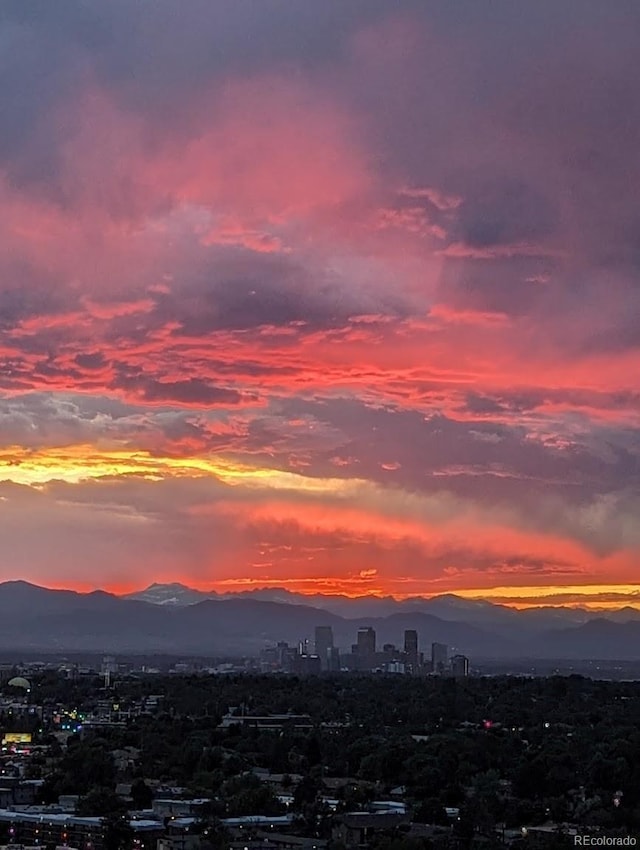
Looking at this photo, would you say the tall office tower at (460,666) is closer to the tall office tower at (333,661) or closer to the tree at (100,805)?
the tall office tower at (333,661)

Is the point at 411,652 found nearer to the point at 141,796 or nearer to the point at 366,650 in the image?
the point at 366,650

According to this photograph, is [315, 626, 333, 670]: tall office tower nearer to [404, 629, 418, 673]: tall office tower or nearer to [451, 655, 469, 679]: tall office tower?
[404, 629, 418, 673]: tall office tower

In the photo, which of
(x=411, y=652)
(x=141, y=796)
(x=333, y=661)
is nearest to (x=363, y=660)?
(x=411, y=652)

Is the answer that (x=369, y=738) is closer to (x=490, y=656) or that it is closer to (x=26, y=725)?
(x=26, y=725)

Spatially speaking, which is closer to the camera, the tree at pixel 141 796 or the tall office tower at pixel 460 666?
the tree at pixel 141 796

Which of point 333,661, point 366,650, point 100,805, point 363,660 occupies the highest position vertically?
point 366,650

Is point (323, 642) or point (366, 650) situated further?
point (323, 642)

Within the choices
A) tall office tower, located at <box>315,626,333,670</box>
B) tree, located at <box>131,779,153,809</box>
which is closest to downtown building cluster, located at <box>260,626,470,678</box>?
tall office tower, located at <box>315,626,333,670</box>

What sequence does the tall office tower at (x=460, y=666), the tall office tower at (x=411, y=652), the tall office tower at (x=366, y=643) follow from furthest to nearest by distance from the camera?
the tall office tower at (x=366, y=643) → the tall office tower at (x=411, y=652) → the tall office tower at (x=460, y=666)

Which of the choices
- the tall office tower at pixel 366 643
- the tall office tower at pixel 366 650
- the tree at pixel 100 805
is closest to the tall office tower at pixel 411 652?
the tall office tower at pixel 366 650

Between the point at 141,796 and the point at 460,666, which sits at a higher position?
the point at 460,666

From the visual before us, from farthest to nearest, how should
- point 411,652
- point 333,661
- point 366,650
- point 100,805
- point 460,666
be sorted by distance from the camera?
1. point 366,650
2. point 411,652
3. point 333,661
4. point 460,666
5. point 100,805
